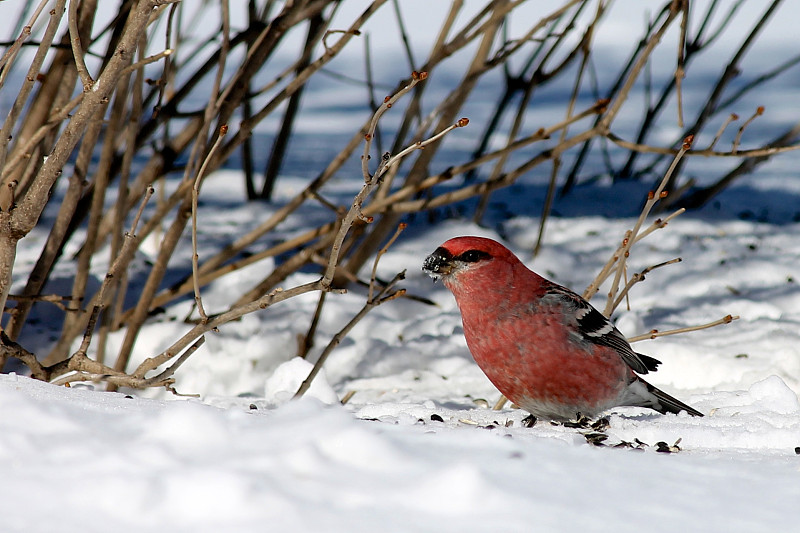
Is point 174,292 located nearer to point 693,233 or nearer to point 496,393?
point 496,393

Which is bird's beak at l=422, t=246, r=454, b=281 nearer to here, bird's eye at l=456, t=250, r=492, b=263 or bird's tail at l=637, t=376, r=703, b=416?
bird's eye at l=456, t=250, r=492, b=263

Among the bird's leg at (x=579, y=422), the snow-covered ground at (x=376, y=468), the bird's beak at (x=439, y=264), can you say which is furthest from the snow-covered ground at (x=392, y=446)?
the bird's beak at (x=439, y=264)

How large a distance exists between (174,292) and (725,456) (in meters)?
2.60

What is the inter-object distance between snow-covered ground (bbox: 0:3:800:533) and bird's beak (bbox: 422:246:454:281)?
46 cm

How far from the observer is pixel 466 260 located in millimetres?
2811

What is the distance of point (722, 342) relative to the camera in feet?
13.8

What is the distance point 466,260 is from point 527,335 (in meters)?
0.31

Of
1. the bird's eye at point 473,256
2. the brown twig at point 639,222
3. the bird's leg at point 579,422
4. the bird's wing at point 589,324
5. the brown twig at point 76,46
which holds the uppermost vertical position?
the brown twig at point 76,46

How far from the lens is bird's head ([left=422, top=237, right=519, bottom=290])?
2793mm

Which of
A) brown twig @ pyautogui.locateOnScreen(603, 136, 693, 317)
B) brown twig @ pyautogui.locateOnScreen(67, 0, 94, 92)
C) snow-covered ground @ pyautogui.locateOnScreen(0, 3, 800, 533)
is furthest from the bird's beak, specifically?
brown twig @ pyautogui.locateOnScreen(67, 0, 94, 92)

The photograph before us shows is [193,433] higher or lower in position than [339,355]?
higher

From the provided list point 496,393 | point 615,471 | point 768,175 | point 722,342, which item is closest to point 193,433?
point 615,471

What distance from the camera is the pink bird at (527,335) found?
2.73 meters

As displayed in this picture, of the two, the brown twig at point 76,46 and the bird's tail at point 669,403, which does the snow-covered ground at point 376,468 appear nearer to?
the bird's tail at point 669,403
